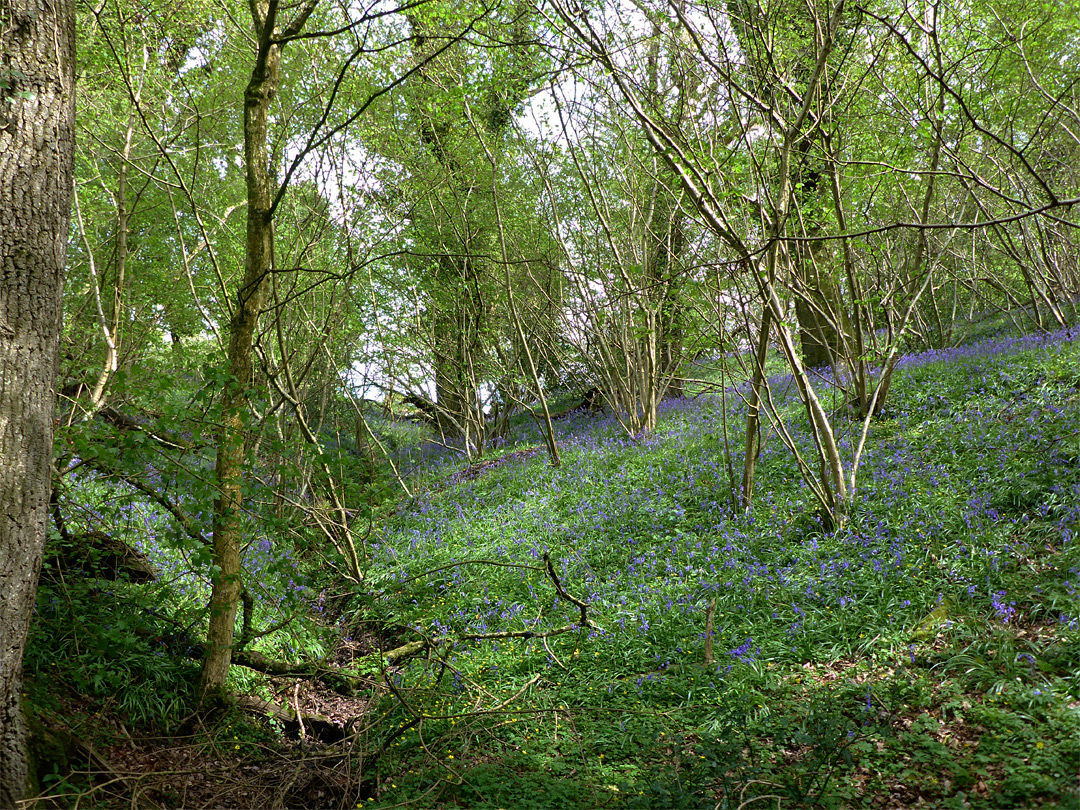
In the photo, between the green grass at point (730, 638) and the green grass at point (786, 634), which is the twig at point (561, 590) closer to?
the green grass at point (786, 634)

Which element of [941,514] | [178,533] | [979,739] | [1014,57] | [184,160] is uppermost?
[184,160]

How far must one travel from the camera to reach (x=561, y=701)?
452 cm

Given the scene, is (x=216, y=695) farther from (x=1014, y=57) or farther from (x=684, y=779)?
(x=1014, y=57)

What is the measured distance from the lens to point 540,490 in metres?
9.23

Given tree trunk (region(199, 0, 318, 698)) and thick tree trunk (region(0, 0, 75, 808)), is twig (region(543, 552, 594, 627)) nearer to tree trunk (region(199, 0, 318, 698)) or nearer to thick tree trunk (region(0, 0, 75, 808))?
tree trunk (region(199, 0, 318, 698))

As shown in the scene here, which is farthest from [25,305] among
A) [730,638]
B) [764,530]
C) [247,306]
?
[764,530]

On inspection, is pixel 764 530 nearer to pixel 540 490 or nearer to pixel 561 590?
pixel 561 590

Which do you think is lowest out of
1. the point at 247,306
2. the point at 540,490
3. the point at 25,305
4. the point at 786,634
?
the point at 786,634

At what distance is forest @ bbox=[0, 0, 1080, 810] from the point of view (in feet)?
10.5

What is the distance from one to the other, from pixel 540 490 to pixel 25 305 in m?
7.13

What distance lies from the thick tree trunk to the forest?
1 centimetres

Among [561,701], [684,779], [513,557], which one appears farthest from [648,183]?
[684,779]

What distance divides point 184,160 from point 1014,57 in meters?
10.8

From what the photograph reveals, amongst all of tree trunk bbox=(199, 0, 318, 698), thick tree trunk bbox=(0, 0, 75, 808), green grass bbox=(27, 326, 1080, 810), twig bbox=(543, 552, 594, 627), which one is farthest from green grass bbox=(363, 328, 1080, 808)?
thick tree trunk bbox=(0, 0, 75, 808)
